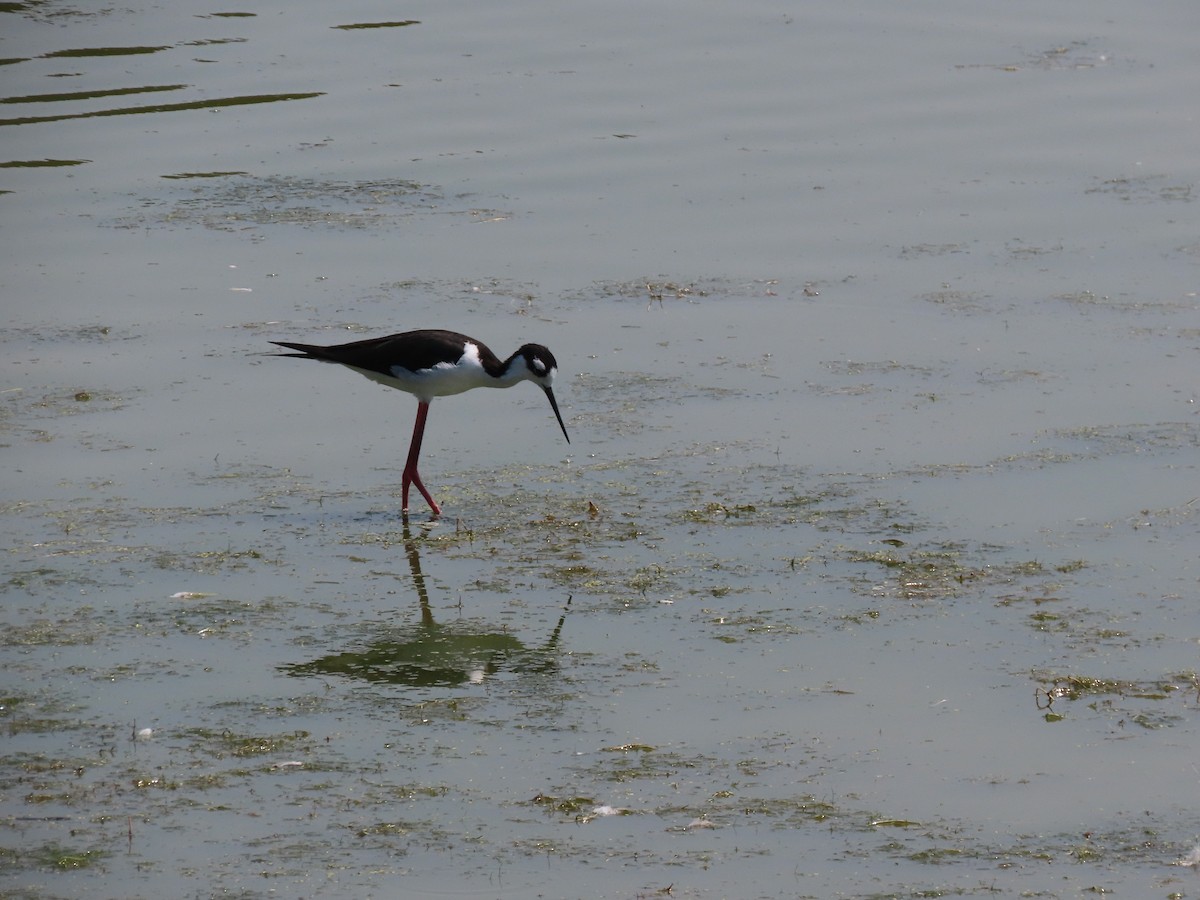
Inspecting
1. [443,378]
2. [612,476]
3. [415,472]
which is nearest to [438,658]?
[415,472]

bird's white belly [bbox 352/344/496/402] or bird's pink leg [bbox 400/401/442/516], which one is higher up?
bird's white belly [bbox 352/344/496/402]

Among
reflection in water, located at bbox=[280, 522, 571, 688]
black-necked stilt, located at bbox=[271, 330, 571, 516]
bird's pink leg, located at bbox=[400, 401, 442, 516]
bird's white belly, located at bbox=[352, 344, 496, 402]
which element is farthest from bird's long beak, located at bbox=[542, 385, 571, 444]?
reflection in water, located at bbox=[280, 522, 571, 688]

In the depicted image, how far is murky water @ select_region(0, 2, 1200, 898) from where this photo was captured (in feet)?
21.6

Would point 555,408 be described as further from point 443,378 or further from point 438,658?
point 438,658

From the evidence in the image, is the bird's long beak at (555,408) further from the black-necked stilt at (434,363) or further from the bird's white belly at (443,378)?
the bird's white belly at (443,378)

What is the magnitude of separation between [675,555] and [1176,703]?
248 centimetres

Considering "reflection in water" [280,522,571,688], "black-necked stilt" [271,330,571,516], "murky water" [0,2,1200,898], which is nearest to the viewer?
"murky water" [0,2,1200,898]

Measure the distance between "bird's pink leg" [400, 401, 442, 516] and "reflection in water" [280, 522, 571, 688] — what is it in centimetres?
130

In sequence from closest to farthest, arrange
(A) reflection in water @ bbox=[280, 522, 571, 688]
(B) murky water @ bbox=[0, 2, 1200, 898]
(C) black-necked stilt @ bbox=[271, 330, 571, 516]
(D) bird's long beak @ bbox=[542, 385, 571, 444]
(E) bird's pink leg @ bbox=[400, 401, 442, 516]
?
(B) murky water @ bbox=[0, 2, 1200, 898], (A) reflection in water @ bbox=[280, 522, 571, 688], (E) bird's pink leg @ bbox=[400, 401, 442, 516], (C) black-necked stilt @ bbox=[271, 330, 571, 516], (D) bird's long beak @ bbox=[542, 385, 571, 444]

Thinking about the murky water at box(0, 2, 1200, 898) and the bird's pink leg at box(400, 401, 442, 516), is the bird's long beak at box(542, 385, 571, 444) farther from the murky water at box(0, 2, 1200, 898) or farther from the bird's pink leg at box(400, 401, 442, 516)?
the bird's pink leg at box(400, 401, 442, 516)

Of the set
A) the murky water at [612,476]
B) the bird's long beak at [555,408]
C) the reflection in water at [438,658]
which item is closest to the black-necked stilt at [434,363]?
the bird's long beak at [555,408]

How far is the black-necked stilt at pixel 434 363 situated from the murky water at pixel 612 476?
441mm

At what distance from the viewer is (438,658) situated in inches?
315

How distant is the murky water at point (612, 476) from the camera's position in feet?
21.6
